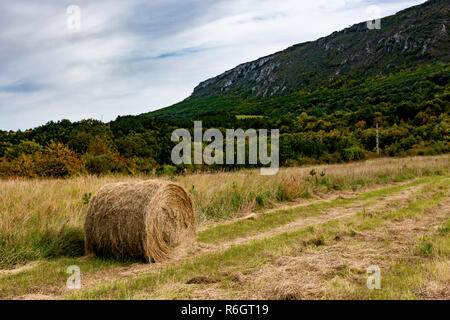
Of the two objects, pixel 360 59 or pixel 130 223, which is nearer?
pixel 130 223

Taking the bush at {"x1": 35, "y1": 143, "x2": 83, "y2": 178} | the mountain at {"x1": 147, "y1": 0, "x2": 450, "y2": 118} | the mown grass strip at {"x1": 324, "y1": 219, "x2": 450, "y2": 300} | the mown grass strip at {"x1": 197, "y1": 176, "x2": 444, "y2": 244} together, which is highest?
the mountain at {"x1": 147, "y1": 0, "x2": 450, "y2": 118}

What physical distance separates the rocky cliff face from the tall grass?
11060 centimetres

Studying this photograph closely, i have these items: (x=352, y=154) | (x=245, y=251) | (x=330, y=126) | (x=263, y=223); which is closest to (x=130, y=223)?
(x=245, y=251)

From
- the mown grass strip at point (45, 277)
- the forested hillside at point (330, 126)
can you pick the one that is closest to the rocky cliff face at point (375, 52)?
the forested hillside at point (330, 126)

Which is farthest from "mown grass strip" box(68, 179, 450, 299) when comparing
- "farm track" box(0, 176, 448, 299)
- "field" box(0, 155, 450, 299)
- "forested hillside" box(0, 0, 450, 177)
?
"forested hillside" box(0, 0, 450, 177)

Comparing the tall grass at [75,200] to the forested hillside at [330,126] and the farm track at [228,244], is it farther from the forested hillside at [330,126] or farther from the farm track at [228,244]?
the forested hillside at [330,126]

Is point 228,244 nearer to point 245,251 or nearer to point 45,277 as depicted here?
point 245,251

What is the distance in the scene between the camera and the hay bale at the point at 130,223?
7258 millimetres

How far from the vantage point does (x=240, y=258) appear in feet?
23.3

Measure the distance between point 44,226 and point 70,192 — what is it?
2.71m

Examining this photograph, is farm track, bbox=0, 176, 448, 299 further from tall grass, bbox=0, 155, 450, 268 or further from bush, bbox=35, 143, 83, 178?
bush, bbox=35, 143, 83, 178

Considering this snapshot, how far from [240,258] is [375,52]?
516ft

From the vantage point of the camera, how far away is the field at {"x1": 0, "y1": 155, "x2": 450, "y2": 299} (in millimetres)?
5176

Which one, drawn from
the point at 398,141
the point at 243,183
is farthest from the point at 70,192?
the point at 398,141
